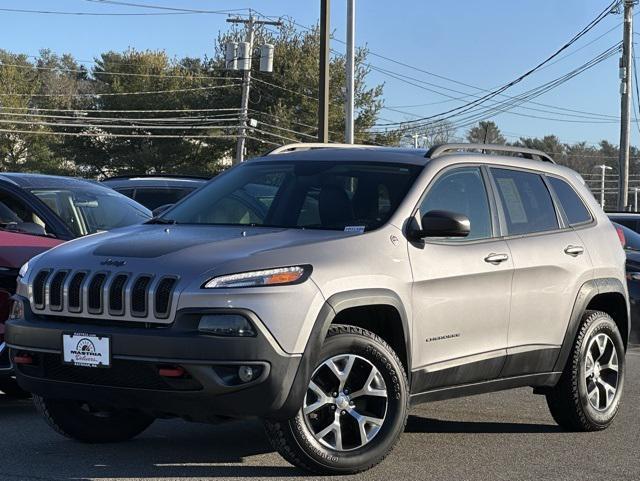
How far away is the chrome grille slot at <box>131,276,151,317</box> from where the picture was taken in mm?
5340

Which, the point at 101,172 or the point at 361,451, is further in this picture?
the point at 101,172

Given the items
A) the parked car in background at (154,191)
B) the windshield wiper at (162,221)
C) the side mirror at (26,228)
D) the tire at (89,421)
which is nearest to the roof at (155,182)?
the parked car in background at (154,191)

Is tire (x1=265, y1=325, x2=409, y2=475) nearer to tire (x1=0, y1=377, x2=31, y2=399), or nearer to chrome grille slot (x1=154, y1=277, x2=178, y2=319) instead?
chrome grille slot (x1=154, y1=277, x2=178, y2=319)

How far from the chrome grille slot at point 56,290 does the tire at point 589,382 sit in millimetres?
3390

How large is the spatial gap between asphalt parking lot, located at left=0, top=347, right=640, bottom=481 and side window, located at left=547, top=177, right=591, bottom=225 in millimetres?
1439

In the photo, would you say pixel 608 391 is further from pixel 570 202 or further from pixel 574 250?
pixel 570 202

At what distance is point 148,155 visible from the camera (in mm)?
63344

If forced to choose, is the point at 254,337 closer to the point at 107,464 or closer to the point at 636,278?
the point at 107,464

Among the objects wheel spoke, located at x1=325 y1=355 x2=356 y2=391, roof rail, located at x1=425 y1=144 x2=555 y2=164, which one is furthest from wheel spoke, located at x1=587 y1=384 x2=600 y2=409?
wheel spoke, located at x1=325 y1=355 x2=356 y2=391

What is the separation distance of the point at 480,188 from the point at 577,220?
1.09 metres

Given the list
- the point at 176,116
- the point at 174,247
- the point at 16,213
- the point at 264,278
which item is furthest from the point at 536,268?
the point at 176,116

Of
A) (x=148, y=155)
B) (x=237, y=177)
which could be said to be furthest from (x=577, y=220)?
(x=148, y=155)

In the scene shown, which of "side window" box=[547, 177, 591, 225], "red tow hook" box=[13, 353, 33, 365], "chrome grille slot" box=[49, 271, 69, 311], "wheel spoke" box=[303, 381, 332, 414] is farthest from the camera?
"side window" box=[547, 177, 591, 225]

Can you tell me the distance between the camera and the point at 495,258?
6633mm
